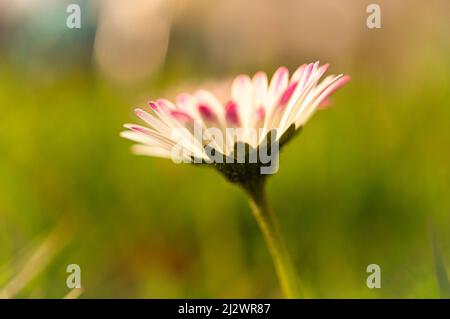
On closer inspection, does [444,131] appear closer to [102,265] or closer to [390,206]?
[390,206]

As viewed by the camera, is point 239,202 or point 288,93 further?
point 239,202

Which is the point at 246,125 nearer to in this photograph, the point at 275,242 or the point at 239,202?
the point at 275,242

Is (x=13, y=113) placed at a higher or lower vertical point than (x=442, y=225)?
higher

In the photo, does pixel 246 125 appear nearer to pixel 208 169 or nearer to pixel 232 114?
pixel 232 114

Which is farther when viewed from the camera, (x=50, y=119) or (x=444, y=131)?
(x=50, y=119)

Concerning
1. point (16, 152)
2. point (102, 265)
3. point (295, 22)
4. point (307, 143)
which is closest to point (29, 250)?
point (102, 265)

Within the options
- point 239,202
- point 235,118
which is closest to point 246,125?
point 235,118
